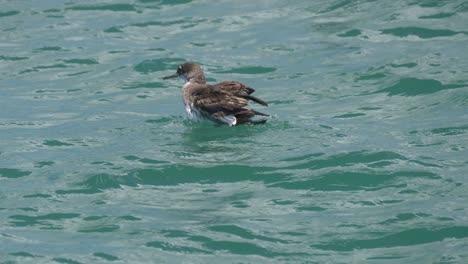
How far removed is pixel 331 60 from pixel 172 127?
10.4ft

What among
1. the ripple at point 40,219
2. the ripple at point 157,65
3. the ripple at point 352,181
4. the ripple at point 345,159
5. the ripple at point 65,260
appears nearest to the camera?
the ripple at point 65,260

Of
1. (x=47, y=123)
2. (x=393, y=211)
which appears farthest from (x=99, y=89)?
(x=393, y=211)

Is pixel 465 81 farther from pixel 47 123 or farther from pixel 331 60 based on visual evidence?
pixel 47 123

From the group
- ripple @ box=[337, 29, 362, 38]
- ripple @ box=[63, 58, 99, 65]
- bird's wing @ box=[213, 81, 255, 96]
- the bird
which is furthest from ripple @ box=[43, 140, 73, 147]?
ripple @ box=[337, 29, 362, 38]

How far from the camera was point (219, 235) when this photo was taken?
35.4ft

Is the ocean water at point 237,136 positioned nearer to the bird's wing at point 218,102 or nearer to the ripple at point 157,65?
A: the ripple at point 157,65

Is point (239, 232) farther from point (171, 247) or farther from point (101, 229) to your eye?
point (101, 229)

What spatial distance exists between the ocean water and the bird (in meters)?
0.15

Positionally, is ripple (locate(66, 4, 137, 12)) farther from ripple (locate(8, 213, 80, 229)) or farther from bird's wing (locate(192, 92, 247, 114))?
ripple (locate(8, 213, 80, 229))

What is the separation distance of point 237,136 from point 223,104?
1.55 feet

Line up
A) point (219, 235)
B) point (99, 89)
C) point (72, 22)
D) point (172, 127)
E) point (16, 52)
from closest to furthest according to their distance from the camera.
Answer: point (219, 235) < point (172, 127) < point (99, 89) < point (16, 52) < point (72, 22)

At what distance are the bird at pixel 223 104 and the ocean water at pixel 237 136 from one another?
6.1 inches

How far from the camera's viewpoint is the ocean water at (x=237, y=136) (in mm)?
10734

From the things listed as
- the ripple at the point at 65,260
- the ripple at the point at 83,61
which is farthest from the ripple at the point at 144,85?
the ripple at the point at 65,260
